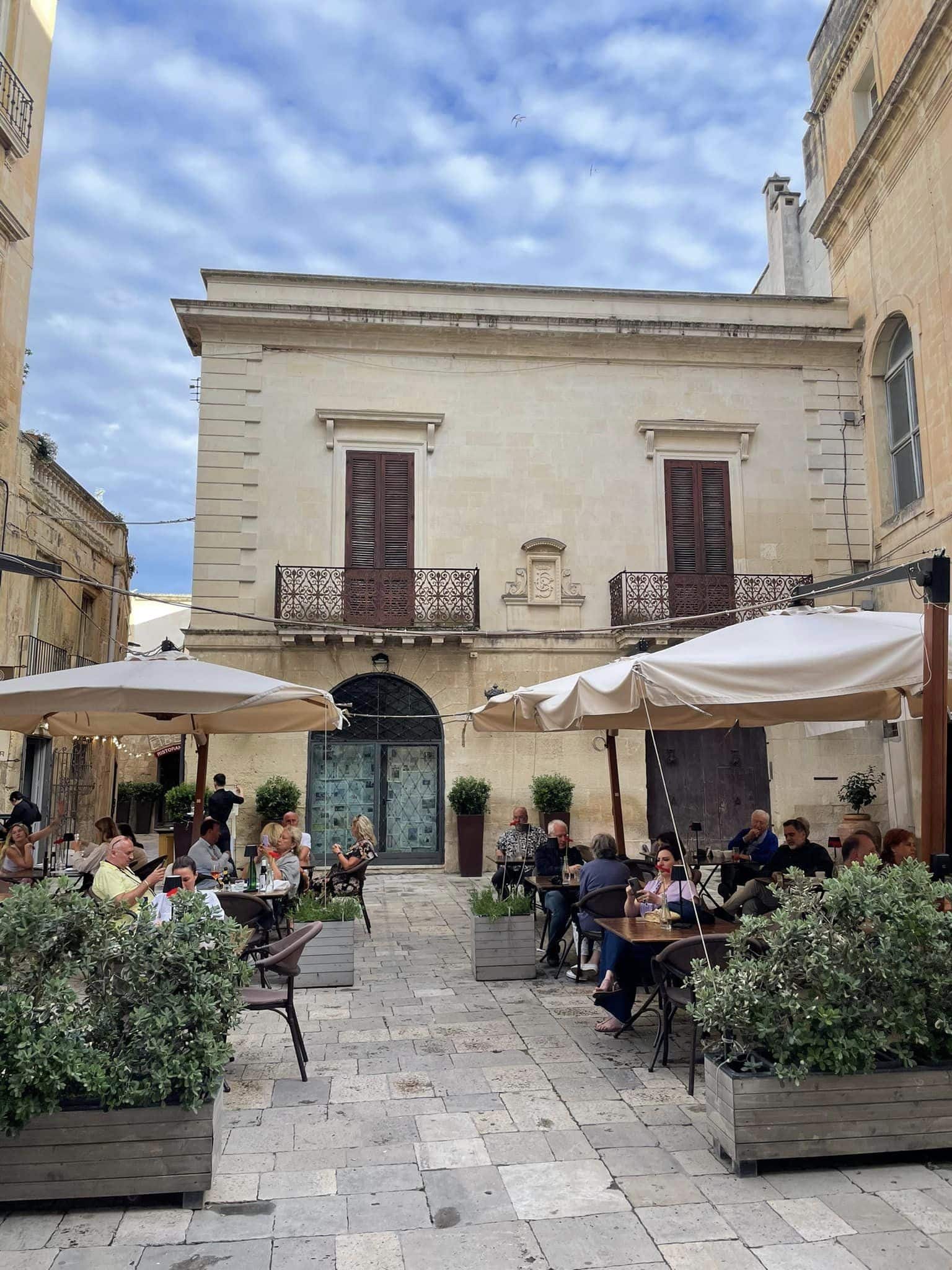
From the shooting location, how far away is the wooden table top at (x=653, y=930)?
542 centimetres

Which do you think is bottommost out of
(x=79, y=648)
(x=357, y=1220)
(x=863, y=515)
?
(x=357, y=1220)

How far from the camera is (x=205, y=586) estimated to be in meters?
15.4

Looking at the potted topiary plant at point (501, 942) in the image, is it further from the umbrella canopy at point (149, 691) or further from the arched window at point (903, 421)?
the arched window at point (903, 421)

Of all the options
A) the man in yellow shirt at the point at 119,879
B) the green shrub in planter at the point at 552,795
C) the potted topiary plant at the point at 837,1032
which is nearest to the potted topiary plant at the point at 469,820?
the green shrub in planter at the point at 552,795

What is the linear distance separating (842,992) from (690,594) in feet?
42.1

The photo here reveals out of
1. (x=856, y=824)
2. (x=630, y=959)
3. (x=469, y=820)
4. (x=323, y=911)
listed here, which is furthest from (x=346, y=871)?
(x=856, y=824)

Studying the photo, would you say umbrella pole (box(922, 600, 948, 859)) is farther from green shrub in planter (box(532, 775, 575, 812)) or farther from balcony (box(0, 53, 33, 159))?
balcony (box(0, 53, 33, 159))

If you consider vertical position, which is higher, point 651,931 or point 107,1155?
point 651,931

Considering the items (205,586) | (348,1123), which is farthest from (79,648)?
(348,1123)

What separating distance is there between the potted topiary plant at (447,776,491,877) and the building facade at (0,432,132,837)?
5.97m

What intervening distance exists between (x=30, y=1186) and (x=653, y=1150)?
8.25ft

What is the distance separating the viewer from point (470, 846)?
598 inches

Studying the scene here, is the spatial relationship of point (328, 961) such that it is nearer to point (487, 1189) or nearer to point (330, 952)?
point (330, 952)

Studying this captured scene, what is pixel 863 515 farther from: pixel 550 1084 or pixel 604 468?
pixel 550 1084
